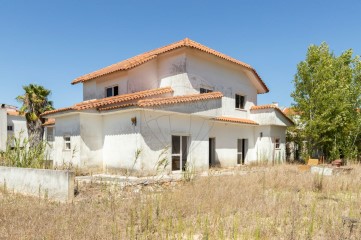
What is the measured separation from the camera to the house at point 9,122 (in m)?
39.1

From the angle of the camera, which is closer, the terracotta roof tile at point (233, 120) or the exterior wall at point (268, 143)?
the terracotta roof tile at point (233, 120)

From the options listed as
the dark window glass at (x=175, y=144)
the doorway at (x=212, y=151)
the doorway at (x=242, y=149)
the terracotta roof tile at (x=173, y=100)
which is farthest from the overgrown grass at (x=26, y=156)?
the doorway at (x=242, y=149)

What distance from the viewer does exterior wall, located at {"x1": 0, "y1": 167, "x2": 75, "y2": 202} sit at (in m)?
9.34

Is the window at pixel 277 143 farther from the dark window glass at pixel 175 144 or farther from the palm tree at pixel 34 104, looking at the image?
the palm tree at pixel 34 104

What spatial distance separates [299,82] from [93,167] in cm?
1775

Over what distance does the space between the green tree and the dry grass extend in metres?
12.6

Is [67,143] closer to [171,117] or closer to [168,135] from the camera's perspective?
[168,135]

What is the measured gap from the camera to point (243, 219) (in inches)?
260

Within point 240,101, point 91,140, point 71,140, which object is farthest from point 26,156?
point 240,101

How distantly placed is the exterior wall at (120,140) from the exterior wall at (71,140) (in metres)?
1.44

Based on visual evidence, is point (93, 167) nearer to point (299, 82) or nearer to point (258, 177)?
point (258, 177)

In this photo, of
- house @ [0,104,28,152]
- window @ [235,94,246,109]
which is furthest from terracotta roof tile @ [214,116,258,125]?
house @ [0,104,28,152]

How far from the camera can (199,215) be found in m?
6.52

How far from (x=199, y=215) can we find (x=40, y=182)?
6819mm
